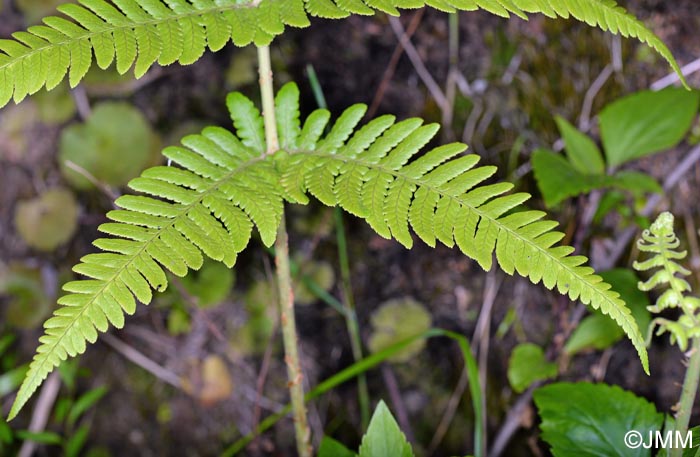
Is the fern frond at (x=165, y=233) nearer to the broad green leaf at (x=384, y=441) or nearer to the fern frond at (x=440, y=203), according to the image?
the fern frond at (x=440, y=203)

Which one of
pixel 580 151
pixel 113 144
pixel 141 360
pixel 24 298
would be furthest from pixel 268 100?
pixel 24 298

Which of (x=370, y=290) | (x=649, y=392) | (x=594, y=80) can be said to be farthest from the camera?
(x=370, y=290)

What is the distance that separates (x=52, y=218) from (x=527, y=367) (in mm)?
2038

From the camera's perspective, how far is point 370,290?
253 cm

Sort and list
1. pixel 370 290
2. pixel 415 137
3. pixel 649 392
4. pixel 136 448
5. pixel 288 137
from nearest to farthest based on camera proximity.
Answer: pixel 415 137
pixel 288 137
pixel 649 392
pixel 370 290
pixel 136 448

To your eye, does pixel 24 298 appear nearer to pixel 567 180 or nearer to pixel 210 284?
pixel 210 284

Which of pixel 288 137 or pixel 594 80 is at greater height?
pixel 594 80

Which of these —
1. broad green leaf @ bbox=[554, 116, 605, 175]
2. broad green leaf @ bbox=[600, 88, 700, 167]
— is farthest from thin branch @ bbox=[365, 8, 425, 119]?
broad green leaf @ bbox=[600, 88, 700, 167]

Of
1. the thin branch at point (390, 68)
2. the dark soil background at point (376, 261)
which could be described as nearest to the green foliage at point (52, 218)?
the dark soil background at point (376, 261)

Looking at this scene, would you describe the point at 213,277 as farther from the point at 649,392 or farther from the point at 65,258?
the point at 649,392

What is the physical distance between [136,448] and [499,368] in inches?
59.8

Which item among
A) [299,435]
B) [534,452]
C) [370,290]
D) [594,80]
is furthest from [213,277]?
[594,80]

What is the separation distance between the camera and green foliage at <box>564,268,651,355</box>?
192 cm

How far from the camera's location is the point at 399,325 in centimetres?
245
